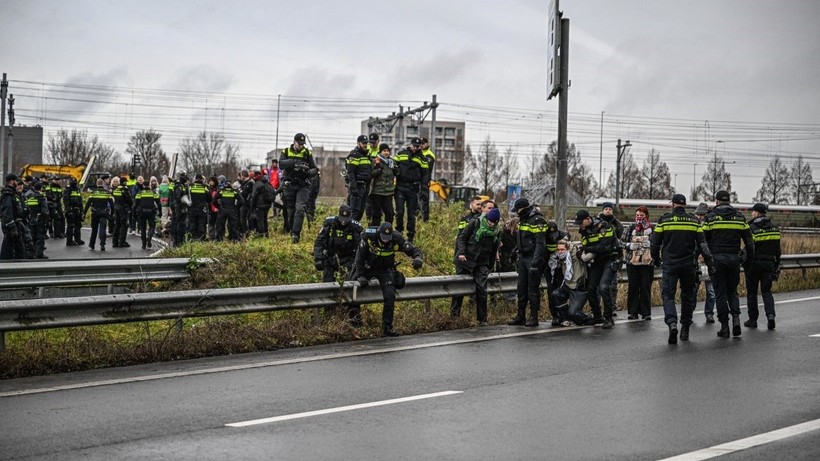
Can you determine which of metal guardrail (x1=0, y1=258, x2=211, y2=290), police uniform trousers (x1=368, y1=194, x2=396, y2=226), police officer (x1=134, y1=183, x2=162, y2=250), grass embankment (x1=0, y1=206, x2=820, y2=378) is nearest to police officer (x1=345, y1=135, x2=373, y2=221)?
police uniform trousers (x1=368, y1=194, x2=396, y2=226)

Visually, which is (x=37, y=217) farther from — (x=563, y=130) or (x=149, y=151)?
(x=149, y=151)

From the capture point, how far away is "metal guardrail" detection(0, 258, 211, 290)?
15961 mm

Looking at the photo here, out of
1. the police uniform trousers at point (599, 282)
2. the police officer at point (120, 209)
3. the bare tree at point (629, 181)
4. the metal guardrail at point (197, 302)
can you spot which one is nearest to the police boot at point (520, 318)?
the metal guardrail at point (197, 302)

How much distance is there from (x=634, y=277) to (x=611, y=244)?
4.14 ft

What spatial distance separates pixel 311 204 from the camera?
23.0 m

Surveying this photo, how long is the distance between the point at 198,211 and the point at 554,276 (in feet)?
38.6

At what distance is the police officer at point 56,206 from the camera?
95.2 feet

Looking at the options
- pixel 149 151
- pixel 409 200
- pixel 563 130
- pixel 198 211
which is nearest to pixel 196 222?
pixel 198 211

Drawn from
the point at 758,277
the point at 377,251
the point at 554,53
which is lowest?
the point at 758,277

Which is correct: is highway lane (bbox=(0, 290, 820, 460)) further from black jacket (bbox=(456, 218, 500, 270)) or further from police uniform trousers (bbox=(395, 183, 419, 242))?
police uniform trousers (bbox=(395, 183, 419, 242))

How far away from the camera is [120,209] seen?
2714 centimetres

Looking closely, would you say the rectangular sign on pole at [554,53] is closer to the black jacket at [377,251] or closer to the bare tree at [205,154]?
the black jacket at [377,251]

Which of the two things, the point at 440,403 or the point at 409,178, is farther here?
the point at 409,178

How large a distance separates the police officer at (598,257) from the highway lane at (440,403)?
234 centimetres
